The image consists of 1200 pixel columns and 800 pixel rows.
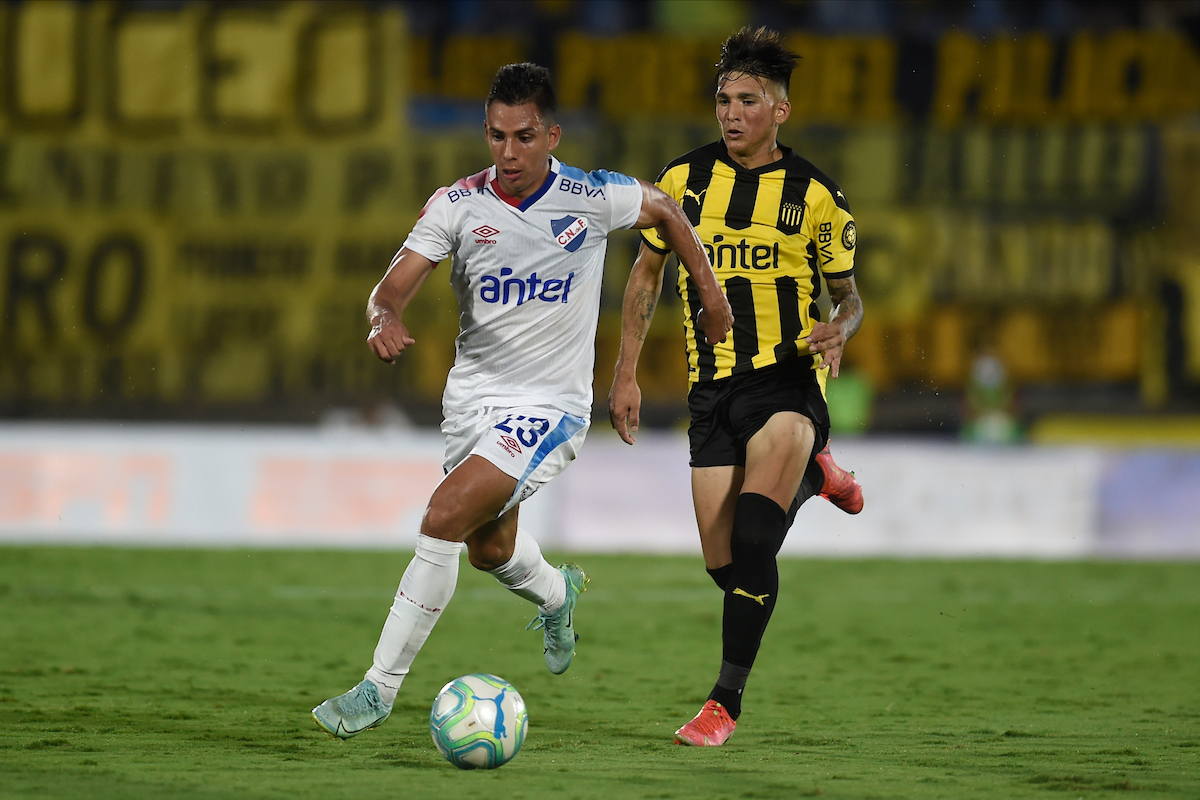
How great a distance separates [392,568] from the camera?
11.0 meters

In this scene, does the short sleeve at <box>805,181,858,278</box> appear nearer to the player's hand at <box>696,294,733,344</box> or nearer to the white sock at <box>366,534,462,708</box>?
the player's hand at <box>696,294,733,344</box>

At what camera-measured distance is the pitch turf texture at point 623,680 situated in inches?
166

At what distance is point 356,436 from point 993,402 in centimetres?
725

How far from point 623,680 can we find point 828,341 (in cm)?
218

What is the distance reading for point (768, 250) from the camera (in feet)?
17.4

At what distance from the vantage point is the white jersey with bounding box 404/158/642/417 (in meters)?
4.96

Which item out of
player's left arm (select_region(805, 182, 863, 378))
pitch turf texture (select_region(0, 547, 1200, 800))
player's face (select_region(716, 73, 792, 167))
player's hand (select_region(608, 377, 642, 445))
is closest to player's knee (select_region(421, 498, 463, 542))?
pitch turf texture (select_region(0, 547, 1200, 800))

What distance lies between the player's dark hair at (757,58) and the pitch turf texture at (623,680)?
2.27m

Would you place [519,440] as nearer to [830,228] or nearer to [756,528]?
[756,528]

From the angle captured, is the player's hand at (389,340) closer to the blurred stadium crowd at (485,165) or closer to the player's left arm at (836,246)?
the player's left arm at (836,246)

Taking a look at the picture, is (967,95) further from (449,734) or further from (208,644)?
(449,734)

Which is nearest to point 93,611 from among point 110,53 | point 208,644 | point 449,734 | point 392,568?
point 208,644

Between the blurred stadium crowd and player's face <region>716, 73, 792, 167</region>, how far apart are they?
33.1 ft

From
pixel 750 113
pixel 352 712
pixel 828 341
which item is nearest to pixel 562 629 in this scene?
pixel 352 712
